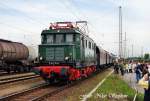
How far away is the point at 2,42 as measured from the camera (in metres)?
36.2

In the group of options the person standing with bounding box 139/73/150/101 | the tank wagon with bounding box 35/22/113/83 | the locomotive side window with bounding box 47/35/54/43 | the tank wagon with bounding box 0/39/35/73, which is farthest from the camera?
the tank wagon with bounding box 0/39/35/73

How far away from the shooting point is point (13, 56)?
128 feet

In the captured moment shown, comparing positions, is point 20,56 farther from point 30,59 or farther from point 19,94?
point 19,94

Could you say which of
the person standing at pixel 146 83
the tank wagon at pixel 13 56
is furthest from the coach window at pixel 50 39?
the person standing at pixel 146 83

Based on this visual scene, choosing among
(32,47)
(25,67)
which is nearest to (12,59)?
(25,67)

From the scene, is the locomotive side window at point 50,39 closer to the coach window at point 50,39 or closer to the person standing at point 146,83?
the coach window at point 50,39

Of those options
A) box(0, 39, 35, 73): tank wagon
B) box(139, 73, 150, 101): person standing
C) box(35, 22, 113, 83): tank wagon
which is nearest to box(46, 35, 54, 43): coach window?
box(35, 22, 113, 83): tank wagon

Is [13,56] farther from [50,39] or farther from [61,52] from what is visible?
[61,52]

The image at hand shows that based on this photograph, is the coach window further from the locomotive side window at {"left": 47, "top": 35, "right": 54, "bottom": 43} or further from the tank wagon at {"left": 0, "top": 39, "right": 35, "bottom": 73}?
the tank wagon at {"left": 0, "top": 39, "right": 35, "bottom": 73}

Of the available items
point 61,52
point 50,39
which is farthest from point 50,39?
point 61,52

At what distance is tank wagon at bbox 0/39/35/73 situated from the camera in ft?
118

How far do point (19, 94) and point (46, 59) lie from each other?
5.91 metres

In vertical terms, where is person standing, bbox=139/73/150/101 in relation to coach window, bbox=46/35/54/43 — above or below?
below

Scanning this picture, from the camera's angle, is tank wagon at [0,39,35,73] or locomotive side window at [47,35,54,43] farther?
tank wagon at [0,39,35,73]
